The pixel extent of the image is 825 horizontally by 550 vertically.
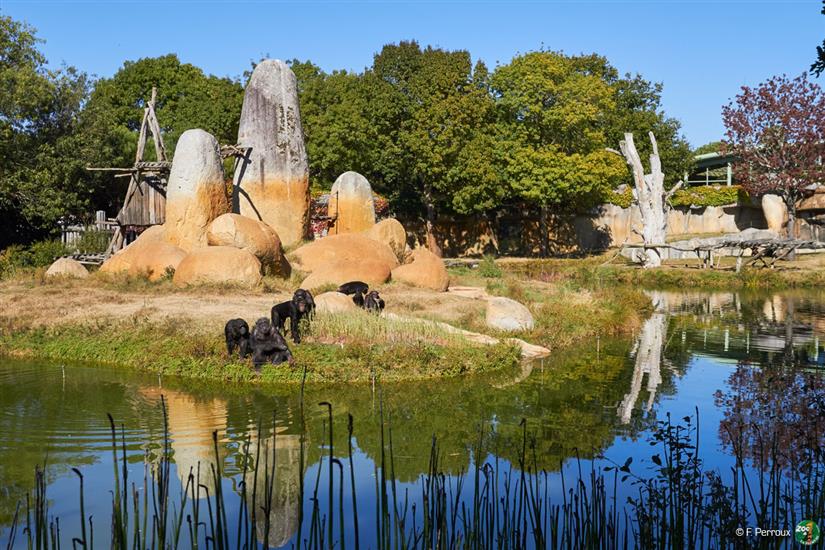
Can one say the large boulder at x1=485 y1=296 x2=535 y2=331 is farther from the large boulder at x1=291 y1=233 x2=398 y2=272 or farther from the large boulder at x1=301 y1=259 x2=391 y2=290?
the large boulder at x1=291 y1=233 x2=398 y2=272

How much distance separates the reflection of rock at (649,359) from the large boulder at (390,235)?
702cm

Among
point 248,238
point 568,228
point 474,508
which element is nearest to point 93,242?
point 248,238

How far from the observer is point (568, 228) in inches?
1839

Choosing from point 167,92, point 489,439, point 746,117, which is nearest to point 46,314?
point 489,439

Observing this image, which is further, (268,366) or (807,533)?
(268,366)

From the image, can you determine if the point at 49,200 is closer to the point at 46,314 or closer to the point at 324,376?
the point at 46,314

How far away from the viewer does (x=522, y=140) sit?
4044 centimetres

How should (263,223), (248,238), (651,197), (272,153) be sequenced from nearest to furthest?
(248,238)
(263,223)
(272,153)
(651,197)

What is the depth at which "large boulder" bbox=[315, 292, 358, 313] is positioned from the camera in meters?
16.4

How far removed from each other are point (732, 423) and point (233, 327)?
7113mm

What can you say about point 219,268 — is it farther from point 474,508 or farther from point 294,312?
point 474,508

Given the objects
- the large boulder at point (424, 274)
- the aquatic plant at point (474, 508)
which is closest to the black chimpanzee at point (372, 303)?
the large boulder at point (424, 274)

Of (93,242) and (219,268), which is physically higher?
(93,242)

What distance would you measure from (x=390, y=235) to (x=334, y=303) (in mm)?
8089
